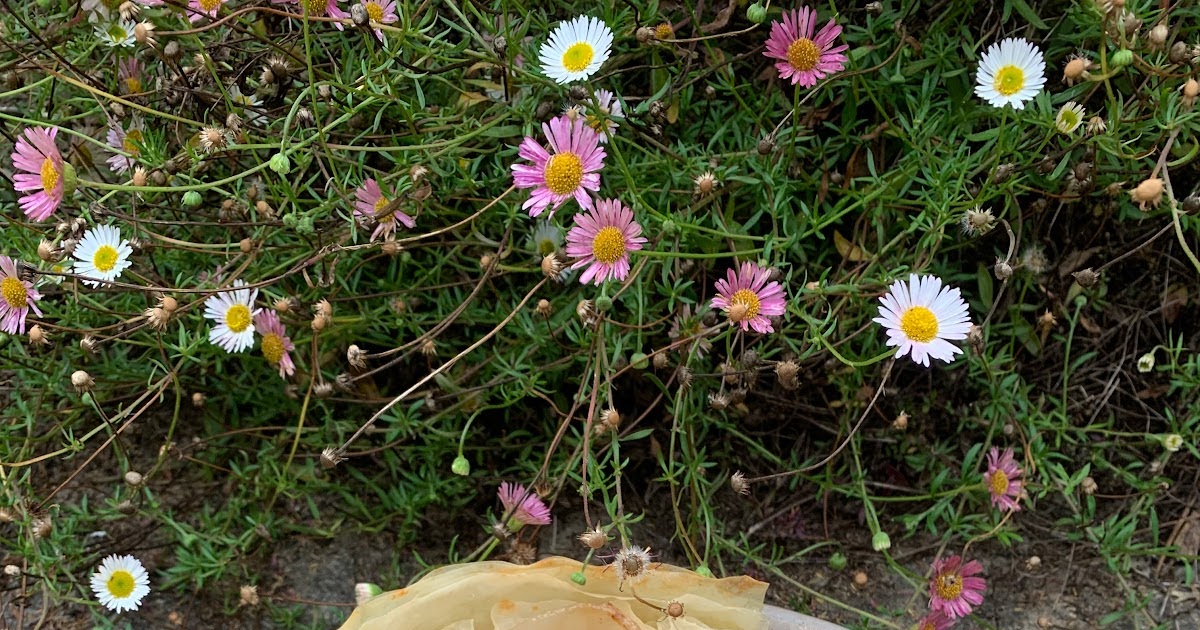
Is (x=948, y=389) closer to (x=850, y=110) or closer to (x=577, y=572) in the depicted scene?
(x=850, y=110)

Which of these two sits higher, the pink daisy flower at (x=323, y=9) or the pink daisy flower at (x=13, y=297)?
the pink daisy flower at (x=323, y=9)

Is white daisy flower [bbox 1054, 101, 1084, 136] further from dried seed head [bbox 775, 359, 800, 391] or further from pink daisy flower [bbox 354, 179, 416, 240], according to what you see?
pink daisy flower [bbox 354, 179, 416, 240]

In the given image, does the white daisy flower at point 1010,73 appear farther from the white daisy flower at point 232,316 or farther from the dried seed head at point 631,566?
the white daisy flower at point 232,316

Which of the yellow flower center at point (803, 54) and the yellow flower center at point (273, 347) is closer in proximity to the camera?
the yellow flower center at point (803, 54)

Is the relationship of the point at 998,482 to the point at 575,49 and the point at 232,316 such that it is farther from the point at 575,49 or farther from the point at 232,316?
the point at 232,316

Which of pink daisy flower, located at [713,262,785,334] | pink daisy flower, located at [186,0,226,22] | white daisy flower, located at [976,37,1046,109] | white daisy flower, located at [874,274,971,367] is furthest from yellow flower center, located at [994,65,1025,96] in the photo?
pink daisy flower, located at [186,0,226,22]

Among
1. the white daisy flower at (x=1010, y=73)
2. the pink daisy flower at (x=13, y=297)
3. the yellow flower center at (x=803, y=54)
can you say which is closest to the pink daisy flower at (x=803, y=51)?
the yellow flower center at (x=803, y=54)
